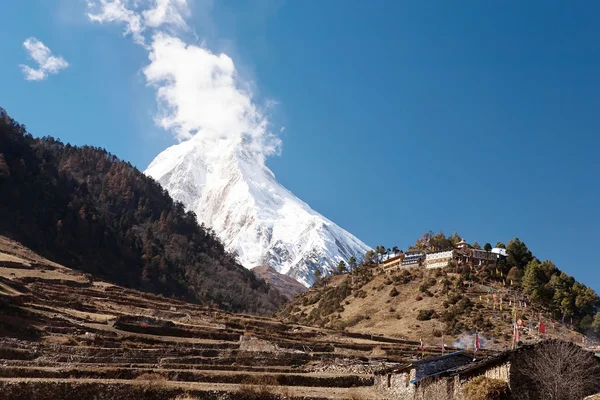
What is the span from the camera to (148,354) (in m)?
27.1

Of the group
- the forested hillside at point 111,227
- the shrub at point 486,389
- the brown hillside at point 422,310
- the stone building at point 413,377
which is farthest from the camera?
the forested hillside at point 111,227

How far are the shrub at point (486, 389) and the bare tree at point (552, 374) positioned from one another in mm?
427

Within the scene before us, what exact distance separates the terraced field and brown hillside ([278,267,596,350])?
1254 cm

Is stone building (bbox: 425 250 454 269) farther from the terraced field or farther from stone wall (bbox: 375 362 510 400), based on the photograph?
stone wall (bbox: 375 362 510 400)

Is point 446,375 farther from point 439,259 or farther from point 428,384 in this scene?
point 439,259

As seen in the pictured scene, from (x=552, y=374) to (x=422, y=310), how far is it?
4938cm

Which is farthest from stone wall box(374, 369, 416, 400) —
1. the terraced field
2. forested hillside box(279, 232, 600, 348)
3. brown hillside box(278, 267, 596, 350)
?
forested hillside box(279, 232, 600, 348)

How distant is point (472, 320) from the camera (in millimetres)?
60062

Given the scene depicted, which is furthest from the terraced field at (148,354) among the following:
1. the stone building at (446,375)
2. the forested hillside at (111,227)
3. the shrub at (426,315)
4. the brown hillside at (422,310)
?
the forested hillside at (111,227)

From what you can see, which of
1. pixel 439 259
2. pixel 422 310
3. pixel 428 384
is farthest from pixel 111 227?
pixel 428 384

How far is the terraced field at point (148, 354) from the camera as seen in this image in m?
17.9

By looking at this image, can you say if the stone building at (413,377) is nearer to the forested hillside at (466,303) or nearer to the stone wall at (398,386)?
the stone wall at (398,386)

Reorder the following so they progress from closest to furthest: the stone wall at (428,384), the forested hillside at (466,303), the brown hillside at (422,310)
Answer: the stone wall at (428,384) < the brown hillside at (422,310) < the forested hillside at (466,303)

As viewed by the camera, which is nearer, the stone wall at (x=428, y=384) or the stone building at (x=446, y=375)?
the stone building at (x=446, y=375)
